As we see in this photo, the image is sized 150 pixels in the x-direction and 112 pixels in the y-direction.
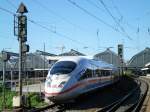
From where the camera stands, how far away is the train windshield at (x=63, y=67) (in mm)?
23938

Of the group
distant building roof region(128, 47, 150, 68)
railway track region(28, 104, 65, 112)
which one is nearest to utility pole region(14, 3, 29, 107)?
railway track region(28, 104, 65, 112)

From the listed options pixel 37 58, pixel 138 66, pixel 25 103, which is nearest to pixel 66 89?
pixel 25 103

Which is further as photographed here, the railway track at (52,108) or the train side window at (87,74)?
the train side window at (87,74)

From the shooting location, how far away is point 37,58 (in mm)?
132250

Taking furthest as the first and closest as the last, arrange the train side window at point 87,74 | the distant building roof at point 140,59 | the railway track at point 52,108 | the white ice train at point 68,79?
the distant building roof at point 140,59 → the train side window at point 87,74 → the white ice train at point 68,79 → the railway track at point 52,108

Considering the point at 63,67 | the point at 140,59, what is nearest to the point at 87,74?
the point at 63,67

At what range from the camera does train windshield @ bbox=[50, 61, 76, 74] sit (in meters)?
23.9

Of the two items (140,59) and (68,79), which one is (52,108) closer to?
(68,79)

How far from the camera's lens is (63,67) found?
2433 cm

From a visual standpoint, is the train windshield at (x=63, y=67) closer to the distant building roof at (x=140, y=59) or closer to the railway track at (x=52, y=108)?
the railway track at (x=52, y=108)

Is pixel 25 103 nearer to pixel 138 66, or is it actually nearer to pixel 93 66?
pixel 93 66

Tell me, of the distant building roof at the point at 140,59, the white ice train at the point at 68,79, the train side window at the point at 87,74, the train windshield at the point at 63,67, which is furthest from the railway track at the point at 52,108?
the distant building roof at the point at 140,59

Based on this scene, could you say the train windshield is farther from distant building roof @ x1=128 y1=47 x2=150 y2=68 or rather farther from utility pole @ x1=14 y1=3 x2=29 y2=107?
distant building roof @ x1=128 y1=47 x2=150 y2=68

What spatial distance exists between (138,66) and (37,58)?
38.8m
